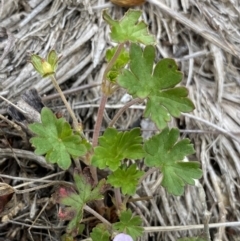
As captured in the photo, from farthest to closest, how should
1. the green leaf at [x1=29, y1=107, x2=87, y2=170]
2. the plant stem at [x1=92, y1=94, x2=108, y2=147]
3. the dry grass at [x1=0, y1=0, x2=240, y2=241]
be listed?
the dry grass at [x1=0, y1=0, x2=240, y2=241] → the plant stem at [x1=92, y1=94, x2=108, y2=147] → the green leaf at [x1=29, y1=107, x2=87, y2=170]

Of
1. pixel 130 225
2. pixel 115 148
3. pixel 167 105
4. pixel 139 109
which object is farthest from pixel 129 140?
pixel 139 109

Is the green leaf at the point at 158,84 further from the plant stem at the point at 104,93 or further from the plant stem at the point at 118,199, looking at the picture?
the plant stem at the point at 118,199

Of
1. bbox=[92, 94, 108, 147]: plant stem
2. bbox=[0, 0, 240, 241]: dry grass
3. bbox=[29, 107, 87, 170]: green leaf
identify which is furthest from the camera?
bbox=[0, 0, 240, 241]: dry grass

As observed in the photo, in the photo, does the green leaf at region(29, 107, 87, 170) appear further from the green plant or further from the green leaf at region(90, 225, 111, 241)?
the green leaf at region(90, 225, 111, 241)

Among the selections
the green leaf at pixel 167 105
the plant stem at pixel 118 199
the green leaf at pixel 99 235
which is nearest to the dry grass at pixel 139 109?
the plant stem at pixel 118 199

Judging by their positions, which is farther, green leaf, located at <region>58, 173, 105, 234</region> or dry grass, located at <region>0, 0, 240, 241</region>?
dry grass, located at <region>0, 0, 240, 241</region>

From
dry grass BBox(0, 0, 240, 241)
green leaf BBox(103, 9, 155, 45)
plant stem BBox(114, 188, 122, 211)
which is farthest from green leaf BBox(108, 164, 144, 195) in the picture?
green leaf BBox(103, 9, 155, 45)

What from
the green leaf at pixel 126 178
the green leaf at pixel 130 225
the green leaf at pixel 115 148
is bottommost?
the green leaf at pixel 130 225
